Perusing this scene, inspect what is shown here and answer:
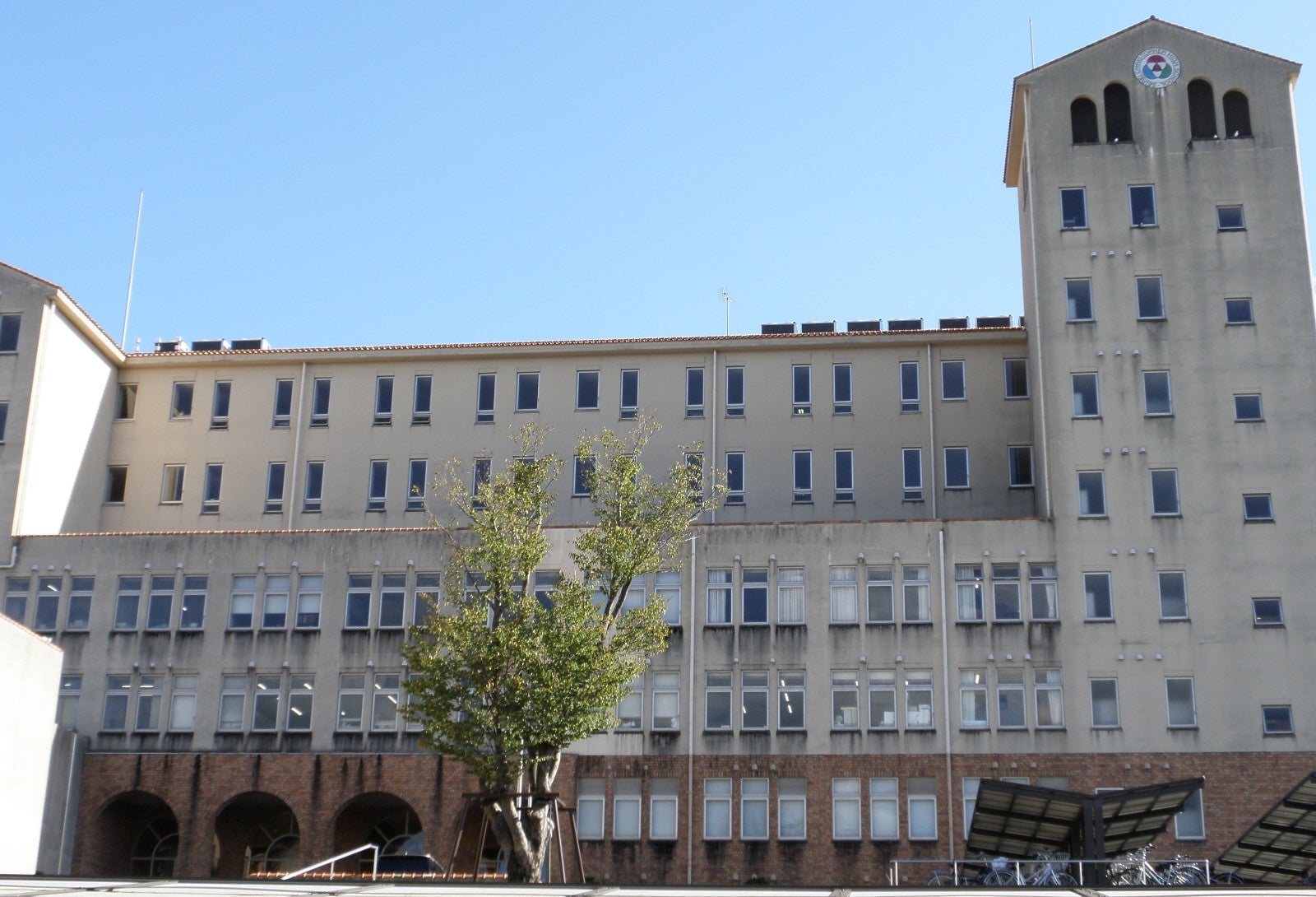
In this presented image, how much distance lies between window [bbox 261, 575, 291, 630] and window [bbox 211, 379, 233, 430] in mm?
10226

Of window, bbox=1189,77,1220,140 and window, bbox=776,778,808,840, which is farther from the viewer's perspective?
window, bbox=1189,77,1220,140

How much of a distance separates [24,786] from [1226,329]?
40.8 metres

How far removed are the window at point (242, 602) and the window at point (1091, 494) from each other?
90.6 feet

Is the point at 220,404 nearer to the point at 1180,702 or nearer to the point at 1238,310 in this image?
the point at 1180,702

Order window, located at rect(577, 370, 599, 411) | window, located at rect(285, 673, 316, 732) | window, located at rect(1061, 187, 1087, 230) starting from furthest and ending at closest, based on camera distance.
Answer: window, located at rect(577, 370, 599, 411)
window, located at rect(1061, 187, 1087, 230)
window, located at rect(285, 673, 316, 732)

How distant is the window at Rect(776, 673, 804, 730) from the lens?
193ft

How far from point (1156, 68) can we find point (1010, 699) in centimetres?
2297

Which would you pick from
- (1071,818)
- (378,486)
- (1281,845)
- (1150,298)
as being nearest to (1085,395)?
(1150,298)

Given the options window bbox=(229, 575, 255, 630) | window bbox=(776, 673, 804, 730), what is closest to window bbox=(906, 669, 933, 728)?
window bbox=(776, 673, 804, 730)

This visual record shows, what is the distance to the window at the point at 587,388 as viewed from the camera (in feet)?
227

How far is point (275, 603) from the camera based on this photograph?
62125mm

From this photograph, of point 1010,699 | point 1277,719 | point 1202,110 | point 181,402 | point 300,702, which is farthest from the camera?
point 181,402

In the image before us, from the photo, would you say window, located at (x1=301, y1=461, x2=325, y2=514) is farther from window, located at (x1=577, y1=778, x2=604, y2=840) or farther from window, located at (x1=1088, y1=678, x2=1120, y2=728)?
window, located at (x1=1088, y1=678, x2=1120, y2=728)

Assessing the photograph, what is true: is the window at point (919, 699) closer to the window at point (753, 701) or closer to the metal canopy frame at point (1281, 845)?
the window at point (753, 701)
